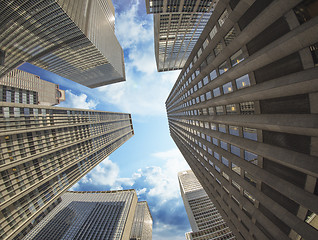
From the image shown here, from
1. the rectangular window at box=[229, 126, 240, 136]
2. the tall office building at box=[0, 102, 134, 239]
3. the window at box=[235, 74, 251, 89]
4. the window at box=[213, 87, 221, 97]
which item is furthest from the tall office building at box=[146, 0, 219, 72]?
the tall office building at box=[0, 102, 134, 239]

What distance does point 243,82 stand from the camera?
51.8 feet

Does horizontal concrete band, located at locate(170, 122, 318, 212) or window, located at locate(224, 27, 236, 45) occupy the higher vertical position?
window, located at locate(224, 27, 236, 45)

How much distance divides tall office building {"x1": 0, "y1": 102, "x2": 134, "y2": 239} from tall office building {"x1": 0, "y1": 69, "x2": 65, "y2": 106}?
72.0 m

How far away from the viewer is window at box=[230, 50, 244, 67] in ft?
50.8

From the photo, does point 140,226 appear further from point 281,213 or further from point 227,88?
point 227,88

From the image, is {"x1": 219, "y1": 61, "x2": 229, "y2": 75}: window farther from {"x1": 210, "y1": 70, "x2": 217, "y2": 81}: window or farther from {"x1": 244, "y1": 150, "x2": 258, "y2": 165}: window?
{"x1": 244, "y1": 150, "x2": 258, "y2": 165}: window

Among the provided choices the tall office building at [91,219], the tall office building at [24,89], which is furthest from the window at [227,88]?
the tall office building at [24,89]

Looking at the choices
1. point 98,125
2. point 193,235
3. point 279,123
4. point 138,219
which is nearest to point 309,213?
point 279,123

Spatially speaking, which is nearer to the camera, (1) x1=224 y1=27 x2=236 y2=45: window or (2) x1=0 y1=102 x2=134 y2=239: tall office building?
(1) x1=224 y1=27 x2=236 y2=45: window

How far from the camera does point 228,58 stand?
1806 centimetres

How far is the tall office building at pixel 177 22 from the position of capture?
65750 mm

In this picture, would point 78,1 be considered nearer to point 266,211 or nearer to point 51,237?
point 266,211

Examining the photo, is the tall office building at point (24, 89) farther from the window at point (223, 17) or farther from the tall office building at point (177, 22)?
the window at point (223, 17)

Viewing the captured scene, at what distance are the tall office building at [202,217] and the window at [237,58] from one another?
123 metres
